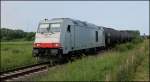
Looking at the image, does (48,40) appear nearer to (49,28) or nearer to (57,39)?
(57,39)

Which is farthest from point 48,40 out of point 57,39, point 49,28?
point 49,28

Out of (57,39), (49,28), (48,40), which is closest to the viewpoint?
(57,39)

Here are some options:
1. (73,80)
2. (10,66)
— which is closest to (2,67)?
(10,66)

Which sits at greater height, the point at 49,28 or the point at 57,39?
the point at 49,28

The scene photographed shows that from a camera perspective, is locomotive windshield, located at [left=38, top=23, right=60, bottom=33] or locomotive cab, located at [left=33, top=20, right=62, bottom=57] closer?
locomotive cab, located at [left=33, top=20, right=62, bottom=57]

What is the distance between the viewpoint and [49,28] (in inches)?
764

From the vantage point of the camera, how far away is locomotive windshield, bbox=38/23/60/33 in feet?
63.1

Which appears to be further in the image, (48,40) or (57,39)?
(48,40)

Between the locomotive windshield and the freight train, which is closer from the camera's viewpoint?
the freight train

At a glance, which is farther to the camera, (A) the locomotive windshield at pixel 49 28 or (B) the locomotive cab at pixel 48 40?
(A) the locomotive windshield at pixel 49 28

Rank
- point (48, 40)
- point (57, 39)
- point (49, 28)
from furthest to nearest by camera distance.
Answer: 1. point (49, 28)
2. point (48, 40)
3. point (57, 39)

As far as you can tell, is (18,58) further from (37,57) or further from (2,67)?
(2,67)

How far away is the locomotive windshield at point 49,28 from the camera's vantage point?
1923cm

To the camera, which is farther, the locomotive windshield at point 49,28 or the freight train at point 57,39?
the locomotive windshield at point 49,28
